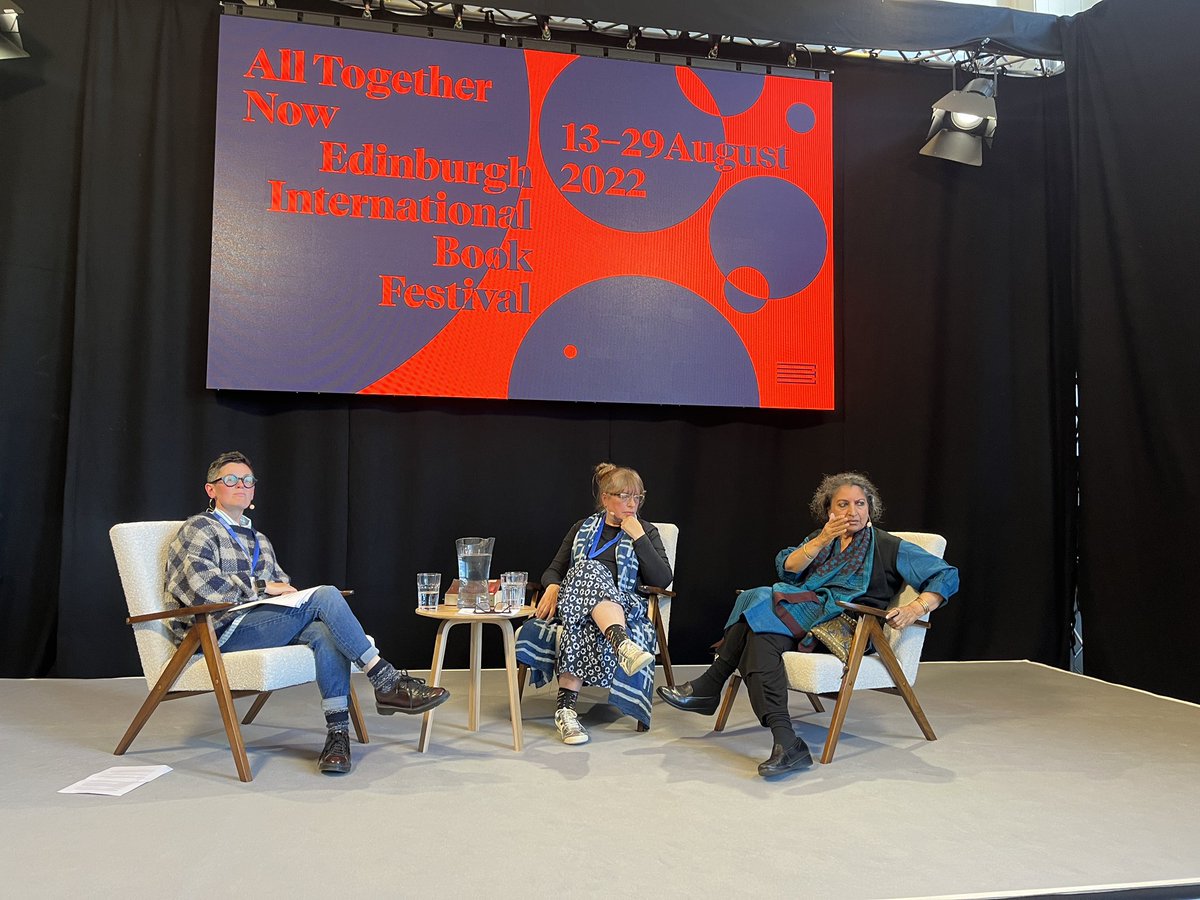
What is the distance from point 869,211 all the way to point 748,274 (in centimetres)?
92

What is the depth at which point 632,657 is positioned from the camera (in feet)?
11.2

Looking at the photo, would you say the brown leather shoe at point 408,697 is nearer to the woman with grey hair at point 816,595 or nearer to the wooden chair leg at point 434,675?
the wooden chair leg at point 434,675

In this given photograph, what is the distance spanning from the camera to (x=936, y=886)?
7.09 feet

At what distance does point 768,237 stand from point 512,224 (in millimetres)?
1388

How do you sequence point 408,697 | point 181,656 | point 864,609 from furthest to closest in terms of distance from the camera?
1. point 864,609
2. point 408,697
3. point 181,656

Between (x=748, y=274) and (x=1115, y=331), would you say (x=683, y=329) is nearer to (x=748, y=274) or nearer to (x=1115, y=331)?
(x=748, y=274)

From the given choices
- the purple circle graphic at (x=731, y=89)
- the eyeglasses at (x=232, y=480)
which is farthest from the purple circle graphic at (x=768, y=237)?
the eyeglasses at (x=232, y=480)

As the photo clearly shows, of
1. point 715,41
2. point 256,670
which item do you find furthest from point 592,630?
point 715,41

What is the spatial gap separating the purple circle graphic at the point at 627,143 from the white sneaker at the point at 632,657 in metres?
2.37

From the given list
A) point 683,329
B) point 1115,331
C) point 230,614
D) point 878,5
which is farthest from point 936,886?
point 878,5

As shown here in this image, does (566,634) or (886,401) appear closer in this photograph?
(566,634)

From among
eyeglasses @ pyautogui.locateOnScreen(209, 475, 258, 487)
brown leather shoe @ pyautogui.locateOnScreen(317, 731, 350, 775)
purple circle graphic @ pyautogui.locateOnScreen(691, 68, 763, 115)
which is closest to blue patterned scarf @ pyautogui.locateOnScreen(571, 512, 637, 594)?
brown leather shoe @ pyautogui.locateOnScreen(317, 731, 350, 775)

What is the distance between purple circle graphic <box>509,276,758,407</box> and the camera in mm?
4750

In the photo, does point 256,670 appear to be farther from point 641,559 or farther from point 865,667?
point 865,667
